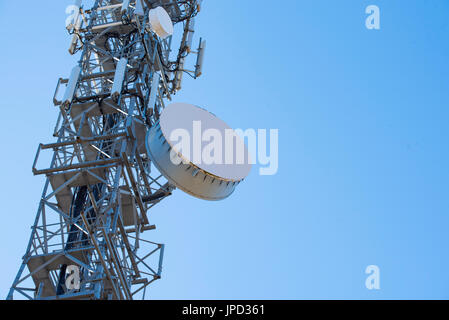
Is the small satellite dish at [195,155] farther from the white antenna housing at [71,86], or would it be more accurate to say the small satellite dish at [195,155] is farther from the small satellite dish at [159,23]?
the small satellite dish at [159,23]

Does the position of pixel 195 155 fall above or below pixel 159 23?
below

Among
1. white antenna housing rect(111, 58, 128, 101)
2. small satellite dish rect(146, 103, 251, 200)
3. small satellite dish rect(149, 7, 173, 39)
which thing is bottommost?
small satellite dish rect(146, 103, 251, 200)

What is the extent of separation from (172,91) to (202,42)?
2.77 meters

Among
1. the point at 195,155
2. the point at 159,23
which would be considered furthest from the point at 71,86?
the point at 195,155

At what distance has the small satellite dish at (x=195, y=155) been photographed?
739 inches

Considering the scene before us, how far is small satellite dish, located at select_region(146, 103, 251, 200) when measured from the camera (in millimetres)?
18766

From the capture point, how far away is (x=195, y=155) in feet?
62.5

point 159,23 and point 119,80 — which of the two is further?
point 159,23

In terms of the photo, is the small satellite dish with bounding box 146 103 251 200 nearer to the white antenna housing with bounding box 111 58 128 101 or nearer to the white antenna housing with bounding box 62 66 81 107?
the white antenna housing with bounding box 111 58 128 101

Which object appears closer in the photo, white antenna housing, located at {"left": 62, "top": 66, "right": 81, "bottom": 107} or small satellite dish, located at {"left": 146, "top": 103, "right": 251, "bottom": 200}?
small satellite dish, located at {"left": 146, "top": 103, "right": 251, "bottom": 200}

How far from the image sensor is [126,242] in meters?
19.7

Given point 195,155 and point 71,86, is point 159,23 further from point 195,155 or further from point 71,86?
point 195,155

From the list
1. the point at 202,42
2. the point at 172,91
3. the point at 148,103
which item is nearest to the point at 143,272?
the point at 148,103

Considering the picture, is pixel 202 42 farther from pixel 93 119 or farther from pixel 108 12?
pixel 93 119
